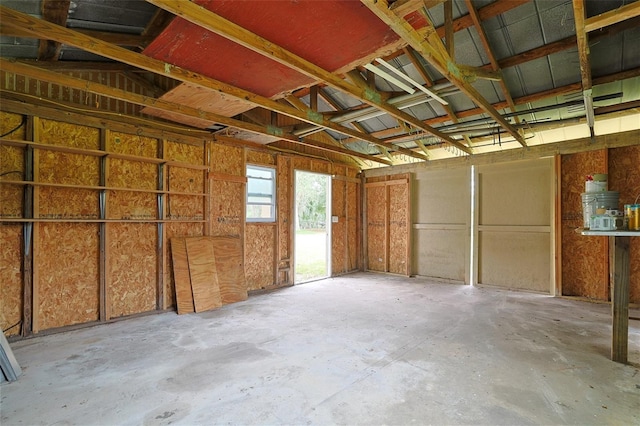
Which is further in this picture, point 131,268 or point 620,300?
point 131,268

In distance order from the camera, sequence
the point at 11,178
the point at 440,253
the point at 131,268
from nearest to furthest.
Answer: the point at 11,178 → the point at 131,268 → the point at 440,253

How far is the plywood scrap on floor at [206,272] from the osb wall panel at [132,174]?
2.91 ft

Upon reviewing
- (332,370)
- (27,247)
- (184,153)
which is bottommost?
(332,370)

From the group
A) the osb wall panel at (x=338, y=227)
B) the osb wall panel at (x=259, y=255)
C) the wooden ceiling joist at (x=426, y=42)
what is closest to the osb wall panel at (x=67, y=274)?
the osb wall panel at (x=259, y=255)

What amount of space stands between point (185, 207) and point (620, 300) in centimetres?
523

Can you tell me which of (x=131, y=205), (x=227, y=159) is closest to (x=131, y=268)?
(x=131, y=205)

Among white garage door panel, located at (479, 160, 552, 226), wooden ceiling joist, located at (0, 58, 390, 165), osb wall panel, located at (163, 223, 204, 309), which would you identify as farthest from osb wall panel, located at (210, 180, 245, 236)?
white garage door panel, located at (479, 160, 552, 226)

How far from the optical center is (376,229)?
7.50 meters

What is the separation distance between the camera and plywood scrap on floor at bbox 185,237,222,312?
4.33 m

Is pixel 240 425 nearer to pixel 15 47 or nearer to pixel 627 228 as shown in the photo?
pixel 627 228

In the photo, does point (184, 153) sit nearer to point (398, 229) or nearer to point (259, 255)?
point (259, 255)

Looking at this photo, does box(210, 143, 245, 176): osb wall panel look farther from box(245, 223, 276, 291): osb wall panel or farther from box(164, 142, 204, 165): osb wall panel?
box(245, 223, 276, 291): osb wall panel

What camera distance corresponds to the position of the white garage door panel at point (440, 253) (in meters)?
6.20

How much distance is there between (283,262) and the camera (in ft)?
19.2
